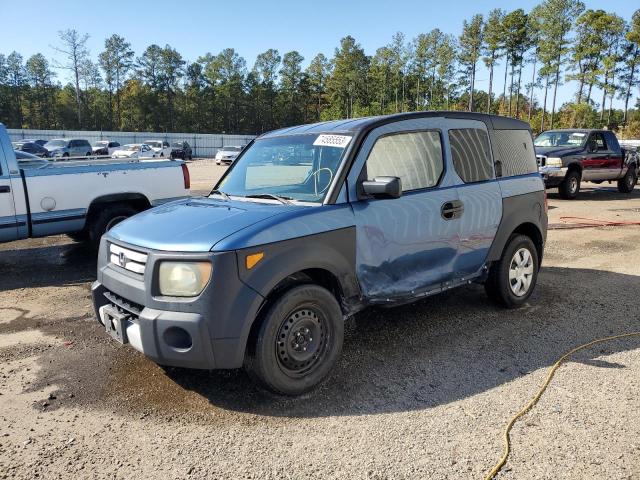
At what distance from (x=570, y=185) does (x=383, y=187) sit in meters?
13.8

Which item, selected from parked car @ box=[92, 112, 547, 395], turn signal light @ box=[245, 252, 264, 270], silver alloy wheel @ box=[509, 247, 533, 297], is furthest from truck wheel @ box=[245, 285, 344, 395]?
silver alloy wheel @ box=[509, 247, 533, 297]

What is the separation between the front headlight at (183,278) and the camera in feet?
10.2

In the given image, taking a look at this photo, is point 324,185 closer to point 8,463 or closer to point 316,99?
point 8,463

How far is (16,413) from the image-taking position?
11.1 feet

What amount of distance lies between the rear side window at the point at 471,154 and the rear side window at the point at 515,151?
0.71ft

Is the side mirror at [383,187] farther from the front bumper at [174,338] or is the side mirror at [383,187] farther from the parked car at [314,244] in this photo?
the front bumper at [174,338]

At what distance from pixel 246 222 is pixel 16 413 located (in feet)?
6.48

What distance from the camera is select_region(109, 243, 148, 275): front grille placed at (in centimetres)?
337

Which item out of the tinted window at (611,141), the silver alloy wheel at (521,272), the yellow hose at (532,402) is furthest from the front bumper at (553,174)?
the yellow hose at (532,402)

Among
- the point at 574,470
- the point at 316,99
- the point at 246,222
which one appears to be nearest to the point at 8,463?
the point at 246,222

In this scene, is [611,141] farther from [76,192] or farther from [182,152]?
[182,152]

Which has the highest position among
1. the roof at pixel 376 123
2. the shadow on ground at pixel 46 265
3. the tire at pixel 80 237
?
the roof at pixel 376 123

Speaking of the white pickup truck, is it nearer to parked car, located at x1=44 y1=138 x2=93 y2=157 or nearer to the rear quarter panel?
the rear quarter panel

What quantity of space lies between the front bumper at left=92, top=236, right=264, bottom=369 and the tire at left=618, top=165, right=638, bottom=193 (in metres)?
18.2
